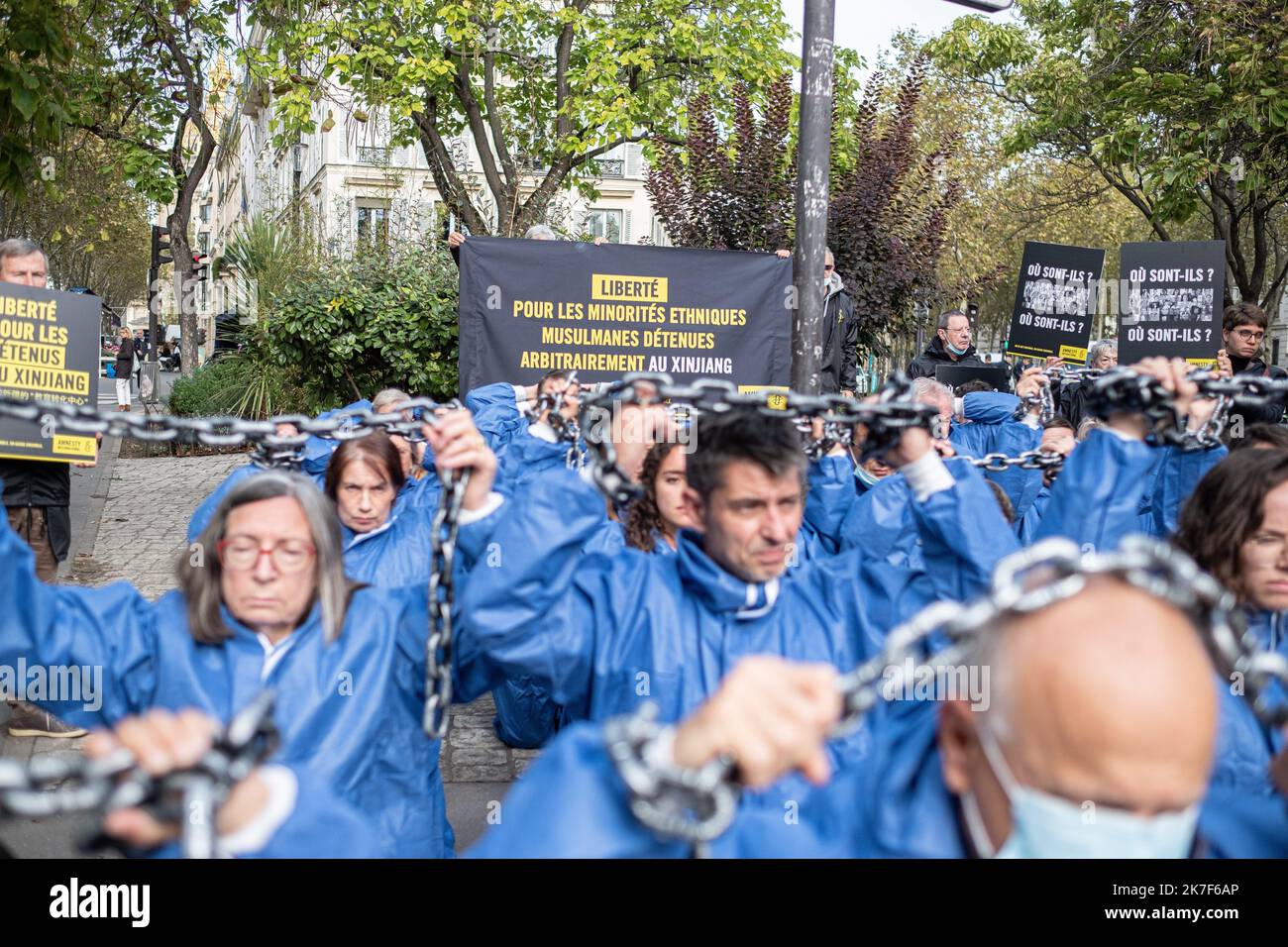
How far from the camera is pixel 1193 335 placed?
6.49m

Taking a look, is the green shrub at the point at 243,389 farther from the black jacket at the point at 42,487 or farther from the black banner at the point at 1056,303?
the black banner at the point at 1056,303

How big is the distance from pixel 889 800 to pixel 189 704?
5.43ft

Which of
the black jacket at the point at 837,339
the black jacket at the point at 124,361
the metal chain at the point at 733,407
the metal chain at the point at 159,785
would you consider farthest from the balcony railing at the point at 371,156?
the metal chain at the point at 159,785

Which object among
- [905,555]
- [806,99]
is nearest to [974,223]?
[806,99]

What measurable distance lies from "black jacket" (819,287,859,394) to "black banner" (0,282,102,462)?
5.02 metres

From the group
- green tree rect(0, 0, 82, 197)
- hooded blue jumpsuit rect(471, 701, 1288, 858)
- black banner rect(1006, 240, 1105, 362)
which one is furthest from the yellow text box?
hooded blue jumpsuit rect(471, 701, 1288, 858)

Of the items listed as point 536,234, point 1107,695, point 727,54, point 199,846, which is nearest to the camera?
point 1107,695

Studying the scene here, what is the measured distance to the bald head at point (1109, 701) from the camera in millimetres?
1375

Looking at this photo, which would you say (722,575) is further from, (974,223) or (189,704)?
(974,223)

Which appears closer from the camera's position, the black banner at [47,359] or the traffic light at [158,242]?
the black banner at [47,359]

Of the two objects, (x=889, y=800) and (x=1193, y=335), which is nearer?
(x=889, y=800)

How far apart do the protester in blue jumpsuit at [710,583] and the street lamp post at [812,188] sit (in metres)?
3.13

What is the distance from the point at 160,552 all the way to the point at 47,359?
5.16m

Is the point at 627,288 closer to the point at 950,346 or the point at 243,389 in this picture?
the point at 950,346
